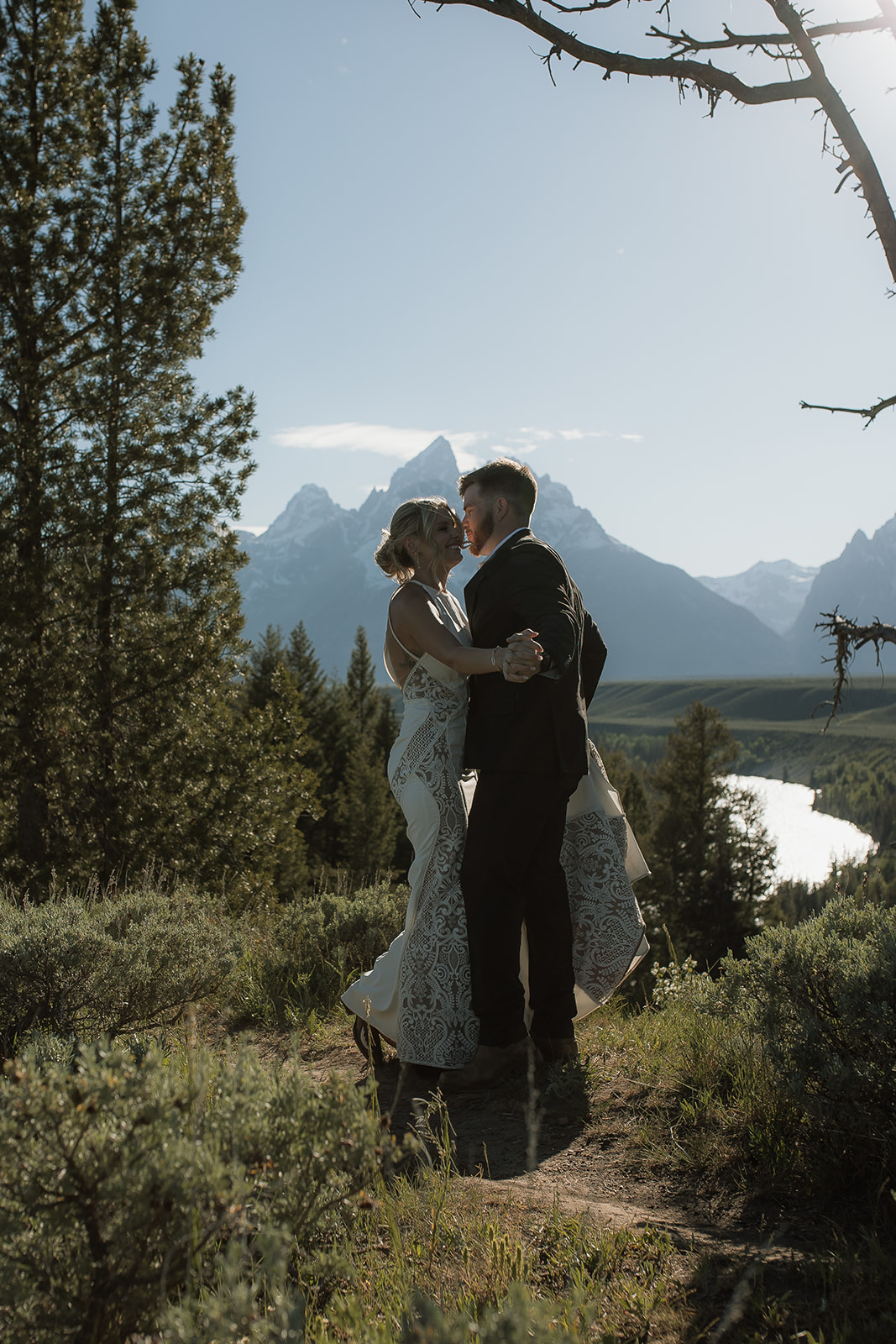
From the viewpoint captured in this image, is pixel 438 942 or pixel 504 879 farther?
pixel 438 942

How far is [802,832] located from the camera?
11112 cm

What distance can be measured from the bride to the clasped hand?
11.5 inches

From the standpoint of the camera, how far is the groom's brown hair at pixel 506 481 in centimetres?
395

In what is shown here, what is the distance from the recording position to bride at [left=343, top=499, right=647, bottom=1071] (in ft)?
12.2

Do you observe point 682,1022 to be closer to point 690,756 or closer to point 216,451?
point 216,451

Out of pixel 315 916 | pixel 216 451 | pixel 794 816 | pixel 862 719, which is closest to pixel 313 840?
pixel 216 451

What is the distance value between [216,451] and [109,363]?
1.78m

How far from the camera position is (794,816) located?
124 meters

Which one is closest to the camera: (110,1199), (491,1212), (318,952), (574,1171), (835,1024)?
(110,1199)

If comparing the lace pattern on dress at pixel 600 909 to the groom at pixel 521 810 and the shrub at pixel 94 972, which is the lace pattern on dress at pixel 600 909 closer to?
the groom at pixel 521 810

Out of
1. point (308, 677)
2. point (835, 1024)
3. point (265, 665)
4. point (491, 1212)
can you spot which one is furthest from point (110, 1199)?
point (308, 677)

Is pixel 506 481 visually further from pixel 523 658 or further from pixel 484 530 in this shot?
pixel 523 658

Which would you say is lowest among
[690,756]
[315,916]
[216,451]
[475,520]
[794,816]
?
[794,816]

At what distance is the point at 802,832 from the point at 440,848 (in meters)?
118
